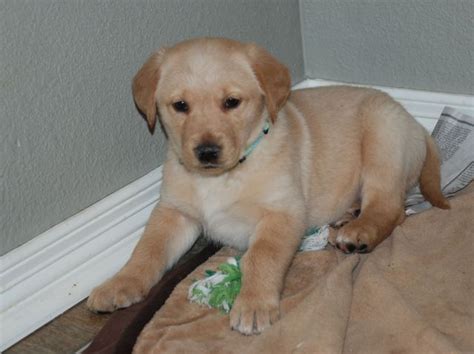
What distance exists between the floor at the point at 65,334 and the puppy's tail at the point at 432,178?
4.39ft

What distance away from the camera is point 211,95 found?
2.50m

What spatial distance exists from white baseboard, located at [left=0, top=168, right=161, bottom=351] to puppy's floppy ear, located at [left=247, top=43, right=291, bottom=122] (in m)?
0.78

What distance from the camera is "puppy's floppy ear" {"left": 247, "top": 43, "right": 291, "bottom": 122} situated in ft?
8.50

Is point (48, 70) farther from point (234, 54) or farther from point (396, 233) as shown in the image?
point (396, 233)

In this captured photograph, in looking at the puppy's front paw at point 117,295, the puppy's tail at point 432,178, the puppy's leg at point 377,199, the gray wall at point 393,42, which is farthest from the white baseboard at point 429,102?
the puppy's front paw at point 117,295

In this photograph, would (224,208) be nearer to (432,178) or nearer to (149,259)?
(149,259)

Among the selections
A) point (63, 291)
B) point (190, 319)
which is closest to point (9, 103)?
point (63, 291)

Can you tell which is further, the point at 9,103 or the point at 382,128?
the point at 382,128

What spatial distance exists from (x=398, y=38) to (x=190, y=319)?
1.77 m

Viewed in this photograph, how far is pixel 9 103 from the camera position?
2.53 metres

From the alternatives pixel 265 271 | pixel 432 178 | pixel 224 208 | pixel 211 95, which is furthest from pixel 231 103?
pixel 432 178

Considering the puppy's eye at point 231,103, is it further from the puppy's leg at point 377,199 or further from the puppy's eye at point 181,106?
the puppy's leg at point 377,199

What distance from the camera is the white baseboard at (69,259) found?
2.65 meters

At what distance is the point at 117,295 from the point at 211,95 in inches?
29.2
